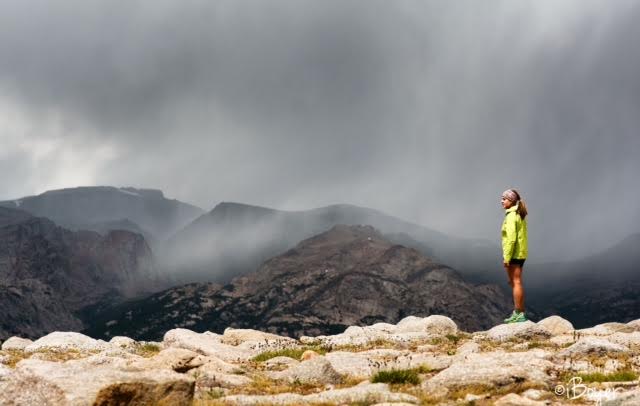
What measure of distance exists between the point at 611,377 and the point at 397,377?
170 inches

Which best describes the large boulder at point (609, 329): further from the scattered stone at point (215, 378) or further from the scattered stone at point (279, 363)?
the scattered stone at point (215, 378)

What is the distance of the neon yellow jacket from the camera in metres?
25.1

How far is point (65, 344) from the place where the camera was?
28156mm

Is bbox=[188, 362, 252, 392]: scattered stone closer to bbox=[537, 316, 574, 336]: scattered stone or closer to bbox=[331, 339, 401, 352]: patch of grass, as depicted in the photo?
bbox=[331, 339, 401, 352]: patch of grass

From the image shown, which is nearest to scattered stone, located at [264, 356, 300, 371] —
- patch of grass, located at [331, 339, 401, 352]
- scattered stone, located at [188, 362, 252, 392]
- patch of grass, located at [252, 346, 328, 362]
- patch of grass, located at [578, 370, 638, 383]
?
patch of grass, located at [252, 346, 328, 362]

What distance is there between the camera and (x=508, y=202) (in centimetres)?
2558

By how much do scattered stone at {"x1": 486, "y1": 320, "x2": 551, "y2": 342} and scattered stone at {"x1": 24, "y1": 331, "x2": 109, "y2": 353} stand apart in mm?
15945

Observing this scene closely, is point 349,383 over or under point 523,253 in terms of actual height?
under

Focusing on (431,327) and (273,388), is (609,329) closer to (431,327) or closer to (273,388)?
(431,327)

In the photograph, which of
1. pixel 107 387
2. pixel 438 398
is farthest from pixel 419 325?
pixel 107 387

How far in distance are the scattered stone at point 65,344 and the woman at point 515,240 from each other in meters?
17.4

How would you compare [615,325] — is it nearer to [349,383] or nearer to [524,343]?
[524,343]

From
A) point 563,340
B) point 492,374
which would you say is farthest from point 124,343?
point 492,374

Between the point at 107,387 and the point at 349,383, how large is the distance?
6.50 meters
